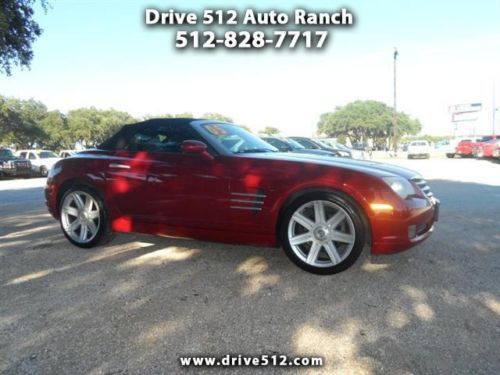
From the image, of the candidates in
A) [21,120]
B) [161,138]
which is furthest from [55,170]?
[21,120]

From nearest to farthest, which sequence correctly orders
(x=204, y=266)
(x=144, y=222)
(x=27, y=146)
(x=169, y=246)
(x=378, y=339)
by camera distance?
(x=378, y=339), (x=204, y=266), (x=144, y=222), (x=169, y=246), (x=27, y=146)

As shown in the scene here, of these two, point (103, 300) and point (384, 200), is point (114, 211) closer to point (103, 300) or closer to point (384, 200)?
point (103, 300)

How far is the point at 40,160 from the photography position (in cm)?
2412

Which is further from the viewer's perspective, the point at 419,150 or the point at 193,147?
the point at 419,150

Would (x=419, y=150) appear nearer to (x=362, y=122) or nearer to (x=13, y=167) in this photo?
(x=13, y=167)

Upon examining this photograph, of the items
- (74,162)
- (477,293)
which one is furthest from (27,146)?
(477,293)

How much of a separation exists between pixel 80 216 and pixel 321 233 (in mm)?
2796

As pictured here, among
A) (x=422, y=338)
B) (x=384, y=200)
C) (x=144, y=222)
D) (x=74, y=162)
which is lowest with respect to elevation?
(x=422, y=338)

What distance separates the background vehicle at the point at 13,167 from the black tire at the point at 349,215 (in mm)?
23358

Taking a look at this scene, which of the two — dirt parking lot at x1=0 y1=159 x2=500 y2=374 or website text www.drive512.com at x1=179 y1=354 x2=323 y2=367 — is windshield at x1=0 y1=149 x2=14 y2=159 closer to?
dirt parking lot at x1=0 y1=159 x2=500 y2=374

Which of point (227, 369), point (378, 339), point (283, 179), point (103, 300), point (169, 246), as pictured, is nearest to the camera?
point (227, 369)

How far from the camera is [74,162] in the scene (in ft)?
15.3

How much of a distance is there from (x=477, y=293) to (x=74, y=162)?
4.28m

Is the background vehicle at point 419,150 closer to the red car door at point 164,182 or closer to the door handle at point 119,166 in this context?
the red car door at point 164,182
